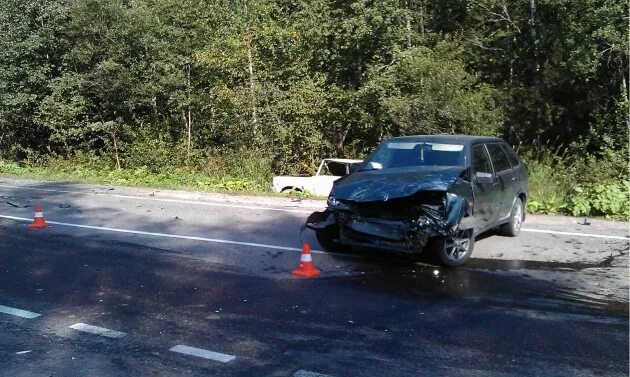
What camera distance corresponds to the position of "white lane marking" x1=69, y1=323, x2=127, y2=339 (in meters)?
5.99

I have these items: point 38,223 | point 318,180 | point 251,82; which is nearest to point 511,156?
point 318,180

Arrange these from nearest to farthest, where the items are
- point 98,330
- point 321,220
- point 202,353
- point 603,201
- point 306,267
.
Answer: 1. point 202,353
2. point 98,330
3. point 306,267
4. point 321,220
5. point 603,201

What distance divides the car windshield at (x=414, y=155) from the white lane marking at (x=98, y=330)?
15.4 feet

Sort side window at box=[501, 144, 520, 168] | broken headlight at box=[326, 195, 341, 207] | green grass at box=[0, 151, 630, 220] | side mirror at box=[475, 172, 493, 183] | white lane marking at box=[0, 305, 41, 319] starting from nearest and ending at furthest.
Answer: white lane marking at box=[0, 305, 41, 319] < broken headlight at box=[326, 195, 341, 207] < side mirror at box=[475, 172, 493, 183] < side window at box=[501, 144, 520, 168] < green grass at box=[0, 151, 630, 220]

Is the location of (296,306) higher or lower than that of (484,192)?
lower

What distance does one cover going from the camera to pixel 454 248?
8.44 meters

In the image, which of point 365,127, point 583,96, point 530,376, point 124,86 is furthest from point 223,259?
point 124,86

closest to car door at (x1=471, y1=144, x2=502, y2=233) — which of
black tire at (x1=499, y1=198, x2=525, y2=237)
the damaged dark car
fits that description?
the damaged dark car

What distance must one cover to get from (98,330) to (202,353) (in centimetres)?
132

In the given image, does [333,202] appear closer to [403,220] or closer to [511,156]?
[403,220]

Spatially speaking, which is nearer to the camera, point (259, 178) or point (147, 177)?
point (259, 178)

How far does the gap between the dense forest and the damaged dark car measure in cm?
983

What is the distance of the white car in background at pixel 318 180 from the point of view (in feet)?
55.8

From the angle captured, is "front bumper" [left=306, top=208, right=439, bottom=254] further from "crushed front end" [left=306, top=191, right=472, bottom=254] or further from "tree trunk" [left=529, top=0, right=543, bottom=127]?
"tree trunk" [left=529, top=0, right=543, bottom=127]
